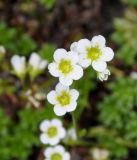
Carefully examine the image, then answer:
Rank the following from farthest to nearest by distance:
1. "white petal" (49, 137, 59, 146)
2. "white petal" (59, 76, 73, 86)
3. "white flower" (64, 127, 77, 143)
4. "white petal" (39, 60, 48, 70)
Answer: "white petal" (39, 60, 48, 70) → "white flower" (64, 127, 77, 143) → "white petal" (49, 137, 59, 146) → "white petal" (59, 76, 73, 86)

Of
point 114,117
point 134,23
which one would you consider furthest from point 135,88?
point 134,23

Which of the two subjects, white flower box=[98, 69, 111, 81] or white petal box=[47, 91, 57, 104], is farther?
white petal box=[47, 91, 57, 104]

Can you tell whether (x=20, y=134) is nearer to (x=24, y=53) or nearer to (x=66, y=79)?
(x=24, y=53)

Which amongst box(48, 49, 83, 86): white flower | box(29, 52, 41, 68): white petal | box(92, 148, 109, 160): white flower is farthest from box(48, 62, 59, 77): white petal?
box(92, 148, 109, 160): white flower

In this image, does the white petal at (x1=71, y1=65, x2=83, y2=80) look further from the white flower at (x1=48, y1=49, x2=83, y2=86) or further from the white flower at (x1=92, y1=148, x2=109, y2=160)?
the white flower at (x1=92, y1=148, x2=109, y2=160)

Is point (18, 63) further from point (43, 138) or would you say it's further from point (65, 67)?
point (65, 67)

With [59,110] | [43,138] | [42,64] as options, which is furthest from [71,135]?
[59,110]
